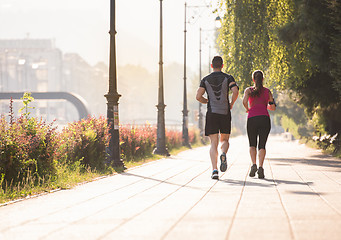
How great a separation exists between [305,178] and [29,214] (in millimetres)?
5983

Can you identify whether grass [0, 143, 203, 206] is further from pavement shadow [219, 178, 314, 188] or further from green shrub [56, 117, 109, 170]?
pavement shadow [219, 178, 314, 188]

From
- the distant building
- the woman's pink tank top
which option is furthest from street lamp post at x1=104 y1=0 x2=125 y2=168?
the distant building

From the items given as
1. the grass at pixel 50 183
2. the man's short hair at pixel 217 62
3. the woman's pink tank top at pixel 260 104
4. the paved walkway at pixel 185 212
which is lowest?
the grass at pixel 50 183

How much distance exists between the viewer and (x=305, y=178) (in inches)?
434

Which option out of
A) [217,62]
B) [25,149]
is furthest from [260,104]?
[25,149]

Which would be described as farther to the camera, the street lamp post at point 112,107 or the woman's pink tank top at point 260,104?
the street lamp post at point 112,107

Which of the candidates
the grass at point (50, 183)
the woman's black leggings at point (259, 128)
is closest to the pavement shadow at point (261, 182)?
the woman's black leggings at point (259, 128)

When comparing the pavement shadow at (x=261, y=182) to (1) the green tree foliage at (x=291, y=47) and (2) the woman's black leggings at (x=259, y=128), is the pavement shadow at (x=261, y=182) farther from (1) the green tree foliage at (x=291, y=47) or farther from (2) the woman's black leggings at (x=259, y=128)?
(1) the green tree foliage at (x=291, y=47)

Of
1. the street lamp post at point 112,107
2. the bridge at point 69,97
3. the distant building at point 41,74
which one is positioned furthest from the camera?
the distant building at point 41,74

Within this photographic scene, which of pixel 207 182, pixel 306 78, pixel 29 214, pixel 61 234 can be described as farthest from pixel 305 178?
pixel 306 78

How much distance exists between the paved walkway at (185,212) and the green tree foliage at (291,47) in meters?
7.36

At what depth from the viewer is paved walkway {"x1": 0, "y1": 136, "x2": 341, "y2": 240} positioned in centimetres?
539

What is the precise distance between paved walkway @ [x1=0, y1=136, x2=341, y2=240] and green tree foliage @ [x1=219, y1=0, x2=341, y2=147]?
24.1ft

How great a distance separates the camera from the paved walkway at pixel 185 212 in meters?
5.39
